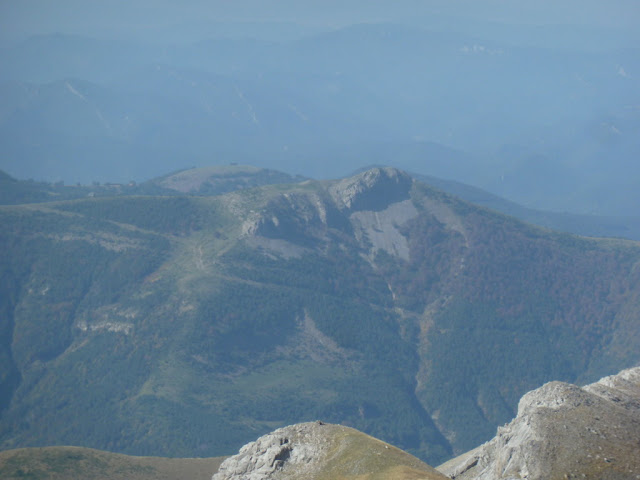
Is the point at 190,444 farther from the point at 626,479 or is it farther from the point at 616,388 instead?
the point at 626,479

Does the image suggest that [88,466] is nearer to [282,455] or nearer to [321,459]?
[282,455]

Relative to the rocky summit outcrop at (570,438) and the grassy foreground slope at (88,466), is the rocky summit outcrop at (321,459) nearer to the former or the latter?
the rocky summit outcrop at (570,438)

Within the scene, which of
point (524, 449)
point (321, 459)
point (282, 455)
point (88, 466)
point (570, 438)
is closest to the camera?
point (570, 438)

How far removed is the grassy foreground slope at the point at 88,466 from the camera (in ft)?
406

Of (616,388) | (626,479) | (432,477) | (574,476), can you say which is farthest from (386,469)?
(616,388)

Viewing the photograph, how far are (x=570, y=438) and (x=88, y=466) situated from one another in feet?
302

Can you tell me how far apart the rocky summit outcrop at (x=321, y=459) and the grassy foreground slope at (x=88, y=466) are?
42.2m

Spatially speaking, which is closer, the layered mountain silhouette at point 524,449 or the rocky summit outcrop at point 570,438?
the rocky summit outcrop at point 570,438

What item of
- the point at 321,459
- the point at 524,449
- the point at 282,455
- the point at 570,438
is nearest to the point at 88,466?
the point at 282,455

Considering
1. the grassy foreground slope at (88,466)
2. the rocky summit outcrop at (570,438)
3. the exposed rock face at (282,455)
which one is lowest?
the grassy foreground slope at (88,466)

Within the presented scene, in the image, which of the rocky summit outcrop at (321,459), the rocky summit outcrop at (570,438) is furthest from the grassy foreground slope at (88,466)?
the rocky summit outcrop at (570,438)

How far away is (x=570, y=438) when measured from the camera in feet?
239

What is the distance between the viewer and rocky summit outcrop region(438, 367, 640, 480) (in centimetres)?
6806

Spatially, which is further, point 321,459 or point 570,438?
point 321,459
